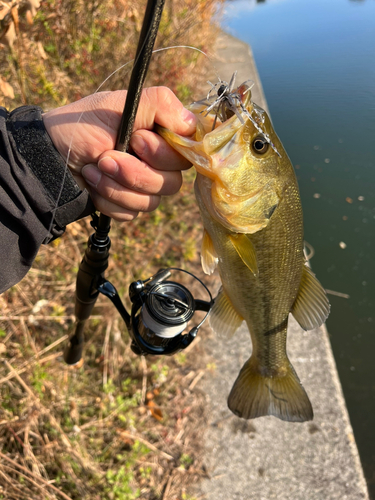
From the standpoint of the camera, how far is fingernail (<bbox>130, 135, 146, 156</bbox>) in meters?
1.36

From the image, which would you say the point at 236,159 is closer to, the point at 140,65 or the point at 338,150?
the point at 140,65

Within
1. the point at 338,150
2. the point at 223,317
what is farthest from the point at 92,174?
the point at 338,150

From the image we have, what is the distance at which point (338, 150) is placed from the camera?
673cm

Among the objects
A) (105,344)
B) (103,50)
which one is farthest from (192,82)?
(105,344)

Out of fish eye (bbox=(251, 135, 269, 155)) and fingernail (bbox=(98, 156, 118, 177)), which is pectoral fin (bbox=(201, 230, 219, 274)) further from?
fingernail (bbox=(98, 156, 118, 177))

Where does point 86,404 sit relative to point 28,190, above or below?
below

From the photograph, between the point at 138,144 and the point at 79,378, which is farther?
the point at 79,378

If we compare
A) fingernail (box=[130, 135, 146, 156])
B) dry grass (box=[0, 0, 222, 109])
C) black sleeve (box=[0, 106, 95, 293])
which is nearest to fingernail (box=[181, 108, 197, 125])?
fingernail (box=[130, 135, 146, 156])

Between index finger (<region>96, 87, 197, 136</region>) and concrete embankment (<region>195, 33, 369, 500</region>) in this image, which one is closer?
index finger (<region>96, 87, 197, 136</region>)

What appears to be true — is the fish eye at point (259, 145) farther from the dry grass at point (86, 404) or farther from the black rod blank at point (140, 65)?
the dry grass at point (86, 404)

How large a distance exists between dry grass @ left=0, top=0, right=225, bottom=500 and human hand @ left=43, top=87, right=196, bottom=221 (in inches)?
39.8

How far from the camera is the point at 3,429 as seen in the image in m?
2.26

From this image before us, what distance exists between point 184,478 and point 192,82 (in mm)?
5521

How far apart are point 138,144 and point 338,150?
20.7ft
